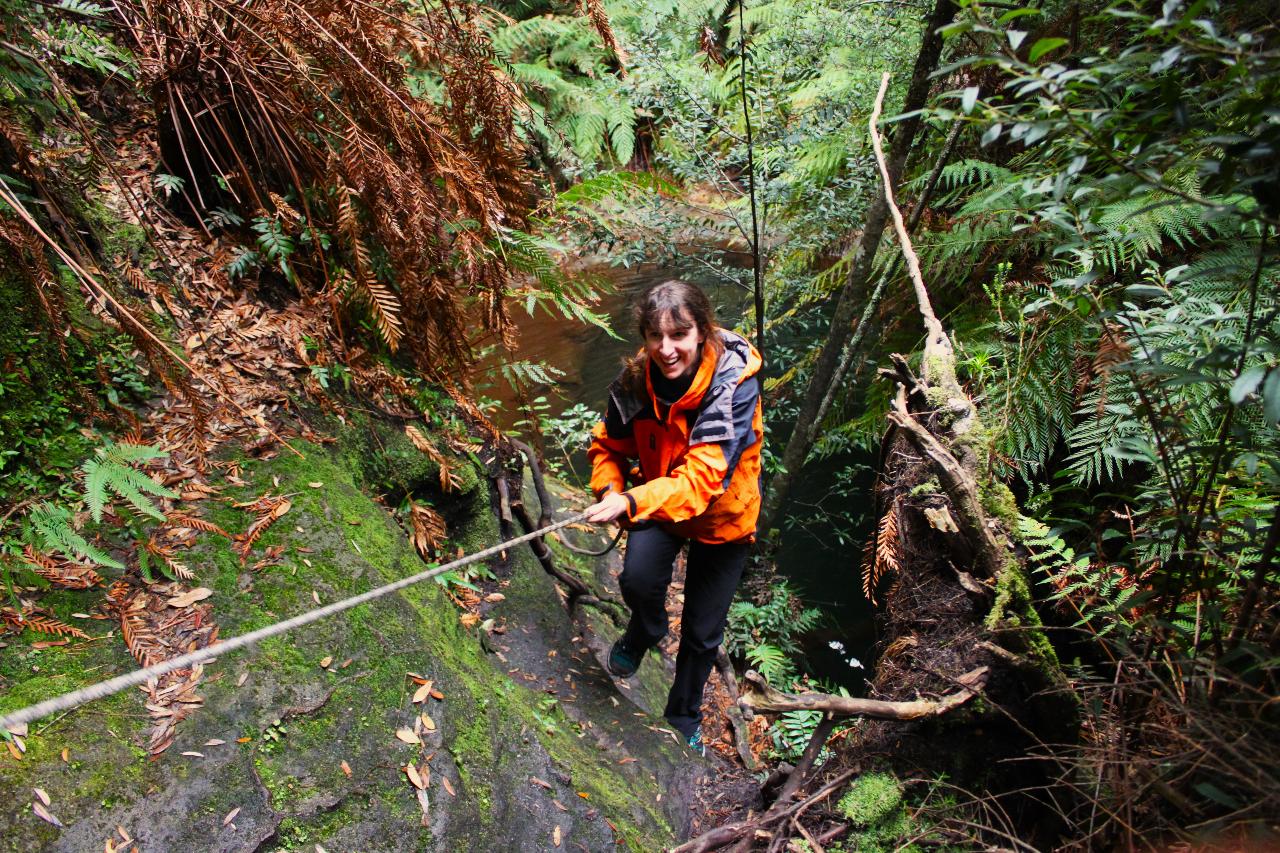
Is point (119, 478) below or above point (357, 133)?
below

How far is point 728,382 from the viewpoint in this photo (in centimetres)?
282

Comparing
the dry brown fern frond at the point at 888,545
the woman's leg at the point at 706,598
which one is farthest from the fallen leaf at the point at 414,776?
the dry brown fern frond at the point at 888,545

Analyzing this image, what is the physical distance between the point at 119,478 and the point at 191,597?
46 cm

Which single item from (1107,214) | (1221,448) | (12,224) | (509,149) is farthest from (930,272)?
(12,224)

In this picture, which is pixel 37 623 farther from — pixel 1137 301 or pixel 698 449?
pixel 1137 301

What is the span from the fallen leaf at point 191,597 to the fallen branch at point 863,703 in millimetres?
1951

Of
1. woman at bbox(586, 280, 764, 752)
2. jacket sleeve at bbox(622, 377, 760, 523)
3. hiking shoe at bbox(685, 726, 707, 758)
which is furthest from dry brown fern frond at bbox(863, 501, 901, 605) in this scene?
hiking shoe at bbox(685, 726, 707, 758)

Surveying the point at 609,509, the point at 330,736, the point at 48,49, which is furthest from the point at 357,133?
the point at 330,736

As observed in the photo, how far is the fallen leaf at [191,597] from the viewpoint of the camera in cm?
228

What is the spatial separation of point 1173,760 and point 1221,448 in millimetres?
747

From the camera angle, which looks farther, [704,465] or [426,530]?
[426,530]

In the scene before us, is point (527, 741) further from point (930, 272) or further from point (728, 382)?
point (930, 272)

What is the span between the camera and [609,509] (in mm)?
2586

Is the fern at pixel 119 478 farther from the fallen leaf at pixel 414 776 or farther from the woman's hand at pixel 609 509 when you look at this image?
the woman's hand at pixel 609 509
